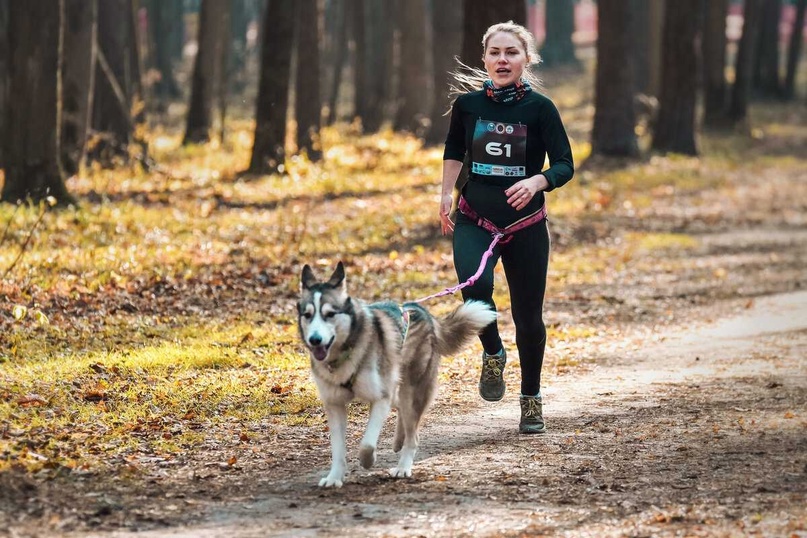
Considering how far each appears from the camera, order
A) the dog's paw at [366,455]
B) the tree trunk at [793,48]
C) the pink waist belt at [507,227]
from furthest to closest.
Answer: the tree trunk at [793,48] < the pink waist belt at [507,227] < the dog's paw at [366,455]

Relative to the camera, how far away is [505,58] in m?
7.57

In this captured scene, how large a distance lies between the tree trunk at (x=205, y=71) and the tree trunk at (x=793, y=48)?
27.8 m

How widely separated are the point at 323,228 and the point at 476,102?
1062 centimetres

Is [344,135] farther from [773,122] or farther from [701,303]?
[701,303]

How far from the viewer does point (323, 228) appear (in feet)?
59.8

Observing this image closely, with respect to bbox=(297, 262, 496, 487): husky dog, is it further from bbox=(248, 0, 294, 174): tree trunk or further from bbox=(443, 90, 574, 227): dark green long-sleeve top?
bbox=(248, 0, 294, 174): tree trunk

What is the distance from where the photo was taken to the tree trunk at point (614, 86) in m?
28.2

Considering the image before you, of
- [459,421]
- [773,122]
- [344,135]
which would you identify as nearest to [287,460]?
[459,421]

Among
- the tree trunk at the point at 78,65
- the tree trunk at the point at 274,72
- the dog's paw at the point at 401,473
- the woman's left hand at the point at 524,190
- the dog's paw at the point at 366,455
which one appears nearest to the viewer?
the dog's paw at the point at 366,455

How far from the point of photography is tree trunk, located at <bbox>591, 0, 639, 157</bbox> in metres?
28.2

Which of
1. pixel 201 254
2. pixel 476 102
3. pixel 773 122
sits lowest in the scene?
pixel 773 122

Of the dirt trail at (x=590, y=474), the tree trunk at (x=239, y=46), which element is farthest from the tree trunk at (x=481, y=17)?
the tree trunk at (x=239, y=46)

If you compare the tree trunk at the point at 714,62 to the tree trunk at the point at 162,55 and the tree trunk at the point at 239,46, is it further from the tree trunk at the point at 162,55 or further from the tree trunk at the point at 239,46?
the tree trunk at the point at 239,46

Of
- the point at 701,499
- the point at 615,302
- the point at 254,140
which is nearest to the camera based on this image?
the point at 701,499
